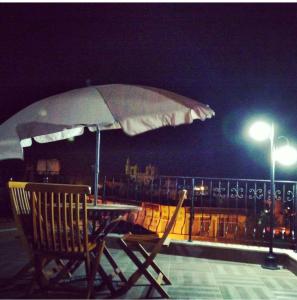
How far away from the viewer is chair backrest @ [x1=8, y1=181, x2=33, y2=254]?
329cm

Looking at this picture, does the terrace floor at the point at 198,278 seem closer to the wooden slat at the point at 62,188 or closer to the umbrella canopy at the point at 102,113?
the wooden slat at the point at 62,188

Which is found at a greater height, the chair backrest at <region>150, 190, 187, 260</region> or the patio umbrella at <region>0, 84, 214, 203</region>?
the patio umbrella at <region>0, 84, 214, 203</region>

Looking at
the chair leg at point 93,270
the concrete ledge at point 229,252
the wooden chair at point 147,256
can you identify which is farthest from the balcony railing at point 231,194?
the chair leg at point 93,270

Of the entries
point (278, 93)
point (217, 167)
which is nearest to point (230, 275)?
Result: point (278, 93)

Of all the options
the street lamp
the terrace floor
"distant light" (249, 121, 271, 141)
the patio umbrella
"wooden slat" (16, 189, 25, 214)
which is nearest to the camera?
the patio umbrella

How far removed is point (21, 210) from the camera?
150 inches

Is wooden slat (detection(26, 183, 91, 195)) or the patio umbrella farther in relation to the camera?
the patio umbrella

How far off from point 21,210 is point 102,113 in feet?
4.19

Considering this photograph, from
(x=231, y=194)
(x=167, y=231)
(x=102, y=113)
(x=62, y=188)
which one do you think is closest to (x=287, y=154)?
(x=231, y=194)

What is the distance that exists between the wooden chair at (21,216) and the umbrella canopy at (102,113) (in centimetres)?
35

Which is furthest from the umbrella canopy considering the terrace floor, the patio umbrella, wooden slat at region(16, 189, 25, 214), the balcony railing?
the balcony railing

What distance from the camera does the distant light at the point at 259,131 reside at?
534cm

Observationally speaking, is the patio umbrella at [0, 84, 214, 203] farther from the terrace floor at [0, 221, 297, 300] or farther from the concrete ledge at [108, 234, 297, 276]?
the concrete ledge at [108, 234, 297, 276]

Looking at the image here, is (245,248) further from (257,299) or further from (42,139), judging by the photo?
(42,139)
